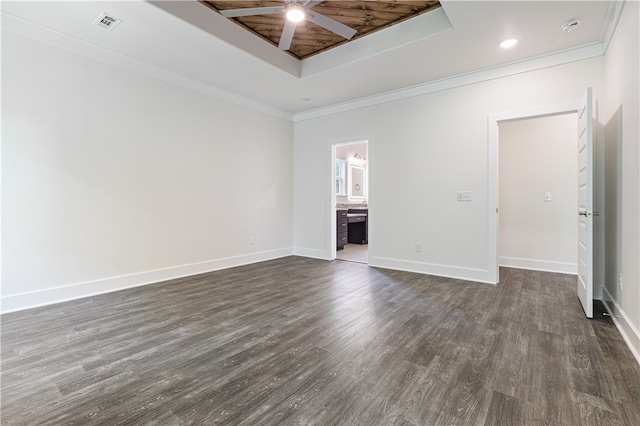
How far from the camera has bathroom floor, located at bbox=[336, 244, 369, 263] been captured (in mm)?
5335

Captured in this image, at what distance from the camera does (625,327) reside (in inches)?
86.3

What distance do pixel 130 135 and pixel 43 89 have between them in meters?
0.83

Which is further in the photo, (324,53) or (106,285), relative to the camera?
(324,53)

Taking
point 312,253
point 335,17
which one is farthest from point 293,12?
point 312,253

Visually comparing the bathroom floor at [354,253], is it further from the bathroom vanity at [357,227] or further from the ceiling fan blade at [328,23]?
the ceiling fan blade at [328,23]

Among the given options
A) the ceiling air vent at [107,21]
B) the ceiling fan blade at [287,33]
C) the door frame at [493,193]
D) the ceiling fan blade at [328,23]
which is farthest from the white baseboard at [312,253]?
the ceiling air vent at [107,21]

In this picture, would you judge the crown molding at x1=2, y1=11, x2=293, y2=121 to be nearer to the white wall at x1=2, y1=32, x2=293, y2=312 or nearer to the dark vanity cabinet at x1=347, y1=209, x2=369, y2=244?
the white wall at x1=2, y1=32, x2=293, y2=312

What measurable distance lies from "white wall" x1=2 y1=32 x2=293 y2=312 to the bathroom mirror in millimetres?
3599

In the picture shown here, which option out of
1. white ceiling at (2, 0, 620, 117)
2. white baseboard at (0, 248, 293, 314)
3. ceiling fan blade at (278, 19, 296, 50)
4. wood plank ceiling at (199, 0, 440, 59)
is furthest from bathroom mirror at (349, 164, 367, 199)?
ceiling fan blade at (278, 19, 296, 50)

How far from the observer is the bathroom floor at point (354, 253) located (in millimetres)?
5335

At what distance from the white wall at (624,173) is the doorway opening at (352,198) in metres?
4.03

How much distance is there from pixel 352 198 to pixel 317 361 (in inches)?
249

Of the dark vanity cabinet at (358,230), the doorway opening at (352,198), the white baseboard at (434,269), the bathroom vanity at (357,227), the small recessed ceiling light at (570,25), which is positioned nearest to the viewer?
the small recessed ceiling light at (570,25)

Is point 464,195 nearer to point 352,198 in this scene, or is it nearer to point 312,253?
point 312,253
